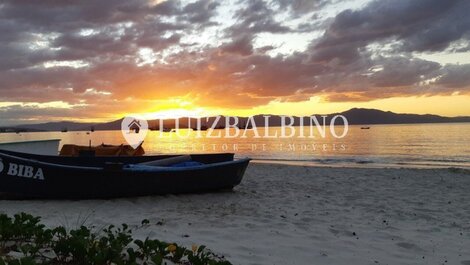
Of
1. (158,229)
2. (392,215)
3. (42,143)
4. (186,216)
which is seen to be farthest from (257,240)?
(42,143)

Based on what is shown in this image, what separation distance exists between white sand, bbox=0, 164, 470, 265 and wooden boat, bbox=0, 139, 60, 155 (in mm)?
6677

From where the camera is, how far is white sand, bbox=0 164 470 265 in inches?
202

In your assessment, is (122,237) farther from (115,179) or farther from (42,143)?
(42,143)

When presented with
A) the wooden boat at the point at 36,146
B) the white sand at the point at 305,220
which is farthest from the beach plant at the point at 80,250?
the wooden boat at the point at 36,146

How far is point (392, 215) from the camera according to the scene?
775cm

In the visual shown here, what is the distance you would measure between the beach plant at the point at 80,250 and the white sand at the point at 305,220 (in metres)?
0.90

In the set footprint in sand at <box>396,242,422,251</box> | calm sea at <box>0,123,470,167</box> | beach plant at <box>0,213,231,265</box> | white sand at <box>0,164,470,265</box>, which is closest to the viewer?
beach plant at <box>0,213,231,265</box>

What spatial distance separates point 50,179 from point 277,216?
492 cm

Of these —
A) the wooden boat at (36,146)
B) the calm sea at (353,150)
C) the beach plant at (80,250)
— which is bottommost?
the calm sea at (353,150)

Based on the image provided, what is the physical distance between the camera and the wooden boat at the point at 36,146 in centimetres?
1435

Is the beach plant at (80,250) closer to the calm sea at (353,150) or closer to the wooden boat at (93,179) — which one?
the wooden boat at (93,179)

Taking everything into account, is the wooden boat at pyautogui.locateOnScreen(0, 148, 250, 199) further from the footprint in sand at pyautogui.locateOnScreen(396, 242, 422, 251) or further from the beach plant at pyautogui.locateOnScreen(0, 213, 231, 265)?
the footprint in sand at pyautogui.locateOnScreen(396, 242, 422, 251)

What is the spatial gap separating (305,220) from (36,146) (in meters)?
12.2

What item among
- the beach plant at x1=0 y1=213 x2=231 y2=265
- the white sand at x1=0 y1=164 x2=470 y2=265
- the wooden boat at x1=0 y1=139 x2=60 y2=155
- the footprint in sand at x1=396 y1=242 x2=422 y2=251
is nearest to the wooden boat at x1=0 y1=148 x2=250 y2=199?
the white sand at x1=0 y1=164 x2=470 y2=265
